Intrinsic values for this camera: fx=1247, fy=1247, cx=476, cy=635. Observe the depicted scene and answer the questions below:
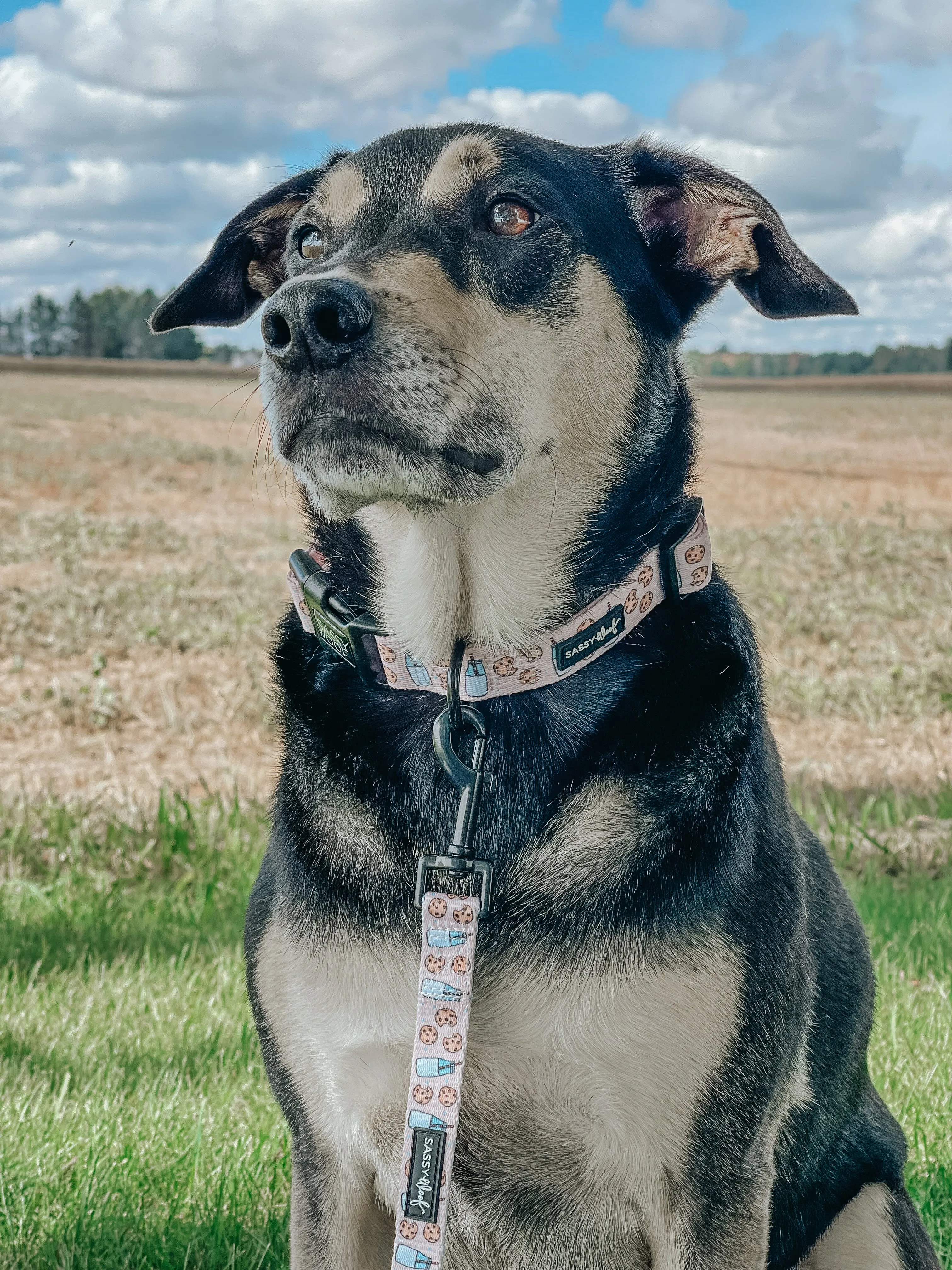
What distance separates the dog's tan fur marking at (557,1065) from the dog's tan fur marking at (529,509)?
0.65 meters

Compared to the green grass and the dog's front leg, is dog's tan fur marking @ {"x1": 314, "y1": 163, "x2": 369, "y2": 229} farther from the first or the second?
the green grass

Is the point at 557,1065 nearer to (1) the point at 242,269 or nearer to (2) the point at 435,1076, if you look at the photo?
(2) the point at 435,1076

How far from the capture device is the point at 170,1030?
3.98 metres

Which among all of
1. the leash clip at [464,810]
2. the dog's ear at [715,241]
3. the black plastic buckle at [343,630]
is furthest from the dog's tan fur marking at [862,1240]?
the dog's ear at [715,241]

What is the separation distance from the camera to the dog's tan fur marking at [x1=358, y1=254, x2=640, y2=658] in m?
2.36

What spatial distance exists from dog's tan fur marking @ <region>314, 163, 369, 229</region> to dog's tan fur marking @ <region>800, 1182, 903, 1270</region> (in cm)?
228

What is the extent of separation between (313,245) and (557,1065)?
1762 millimetres

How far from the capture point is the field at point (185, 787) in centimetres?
312

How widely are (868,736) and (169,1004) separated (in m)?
4.21

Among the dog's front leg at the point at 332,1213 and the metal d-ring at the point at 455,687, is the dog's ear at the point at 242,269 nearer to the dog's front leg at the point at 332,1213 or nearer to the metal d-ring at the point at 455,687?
the metal d-ring at the point at 455,687

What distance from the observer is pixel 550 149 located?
8.64 ft

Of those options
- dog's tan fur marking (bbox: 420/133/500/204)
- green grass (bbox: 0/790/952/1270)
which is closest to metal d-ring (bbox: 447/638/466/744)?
dog's tan fur marking (bbox: 420/133/500/204)

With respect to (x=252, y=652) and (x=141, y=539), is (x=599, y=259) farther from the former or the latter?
(x=141, y=539)

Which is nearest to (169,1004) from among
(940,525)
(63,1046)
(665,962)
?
(63,1046)
